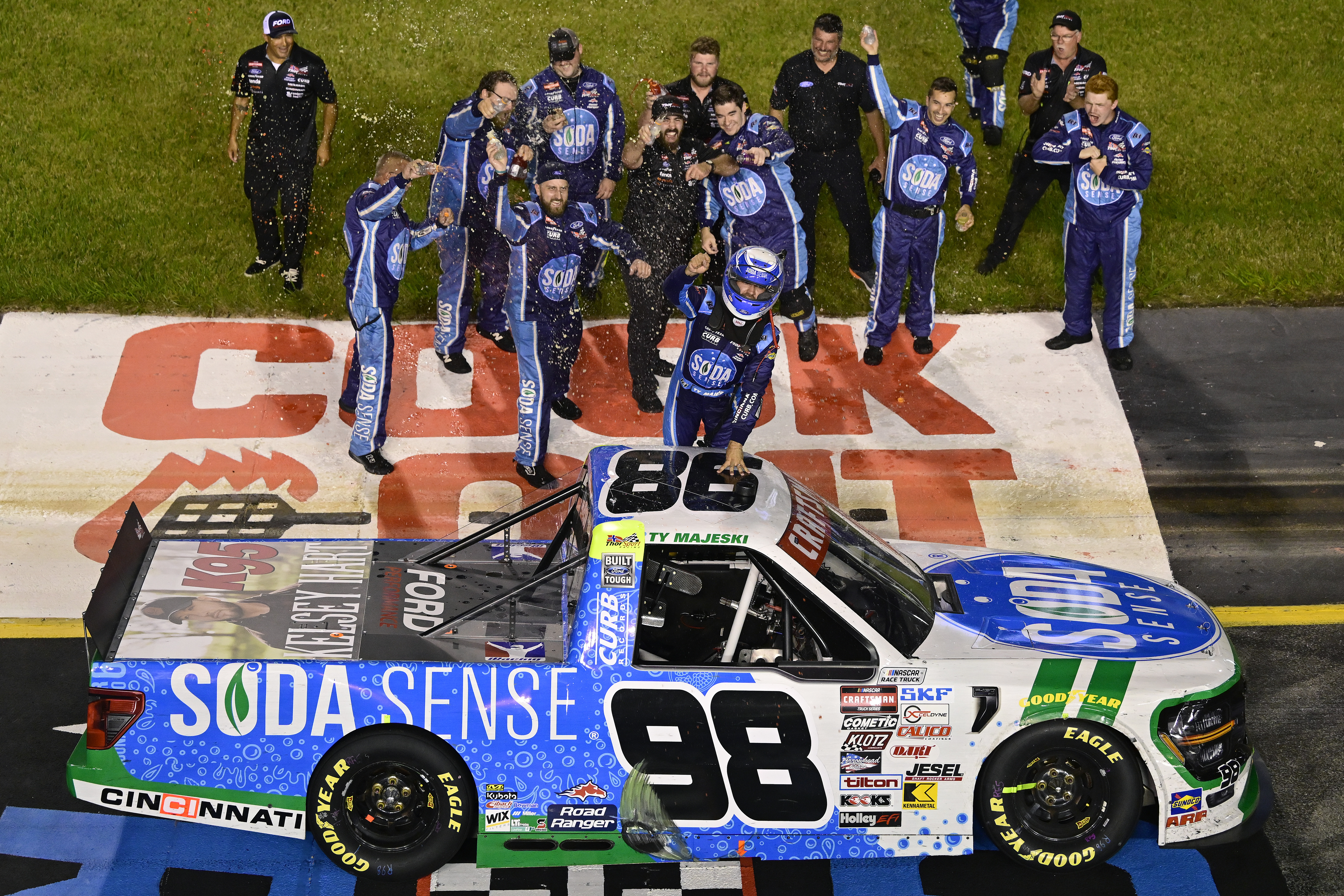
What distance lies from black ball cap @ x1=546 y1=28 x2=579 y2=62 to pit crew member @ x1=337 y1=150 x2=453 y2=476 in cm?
161

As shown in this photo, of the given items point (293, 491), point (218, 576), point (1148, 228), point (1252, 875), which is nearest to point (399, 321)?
point (293, 491)

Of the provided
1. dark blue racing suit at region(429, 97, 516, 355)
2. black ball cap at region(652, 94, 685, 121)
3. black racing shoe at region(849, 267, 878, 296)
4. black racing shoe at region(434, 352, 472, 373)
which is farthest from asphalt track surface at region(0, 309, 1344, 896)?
black ball cap at region(652, 94, 685, 121)

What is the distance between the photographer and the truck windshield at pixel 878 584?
6418mm

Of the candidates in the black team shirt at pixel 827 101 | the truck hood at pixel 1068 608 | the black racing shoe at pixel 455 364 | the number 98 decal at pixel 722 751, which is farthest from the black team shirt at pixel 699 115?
the number 98 decal at pixel 722 751

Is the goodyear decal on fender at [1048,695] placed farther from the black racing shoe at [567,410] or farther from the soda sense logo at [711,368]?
the black racing shoe at [567,410]

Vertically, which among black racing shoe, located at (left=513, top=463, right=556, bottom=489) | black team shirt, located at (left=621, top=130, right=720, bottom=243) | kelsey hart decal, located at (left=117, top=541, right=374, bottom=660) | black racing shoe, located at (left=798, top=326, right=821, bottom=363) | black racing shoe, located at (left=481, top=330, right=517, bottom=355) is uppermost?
black team shirt, located at (left=621, top=130, right=720, bottom=243)

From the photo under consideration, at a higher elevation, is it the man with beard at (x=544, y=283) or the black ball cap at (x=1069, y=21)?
the black ball cap at (x=1069, y=21)

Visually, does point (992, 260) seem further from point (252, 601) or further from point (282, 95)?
point (252, 601)

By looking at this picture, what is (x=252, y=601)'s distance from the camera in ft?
21.9

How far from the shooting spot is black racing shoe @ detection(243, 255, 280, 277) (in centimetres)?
1173

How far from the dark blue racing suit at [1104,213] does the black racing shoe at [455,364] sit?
457 centimetres

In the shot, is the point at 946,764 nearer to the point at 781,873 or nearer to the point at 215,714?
the point at 781,873

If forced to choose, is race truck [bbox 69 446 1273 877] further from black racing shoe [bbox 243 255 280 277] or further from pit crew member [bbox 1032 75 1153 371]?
black racing shoe [bbox 243 255 280 277]

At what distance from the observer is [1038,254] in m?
12.4
